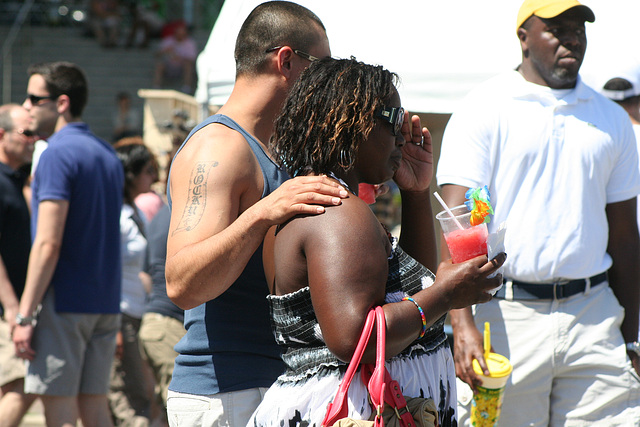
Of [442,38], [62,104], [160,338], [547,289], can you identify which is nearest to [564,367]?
[547,289]

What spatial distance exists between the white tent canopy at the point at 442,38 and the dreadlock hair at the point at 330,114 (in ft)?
8.62

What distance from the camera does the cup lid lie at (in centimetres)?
306

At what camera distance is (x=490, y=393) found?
3096 mm

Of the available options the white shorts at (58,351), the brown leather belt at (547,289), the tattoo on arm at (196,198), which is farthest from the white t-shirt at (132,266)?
the tattoo on arm at (196,198)

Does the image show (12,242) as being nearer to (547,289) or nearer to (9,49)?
(547,289)

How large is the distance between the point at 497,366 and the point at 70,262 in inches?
98.0

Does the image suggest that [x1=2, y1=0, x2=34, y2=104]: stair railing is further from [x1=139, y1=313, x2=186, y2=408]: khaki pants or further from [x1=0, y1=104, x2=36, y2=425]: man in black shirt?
[x1=139, y1=313, x2=186, y2=408]: khaki pants

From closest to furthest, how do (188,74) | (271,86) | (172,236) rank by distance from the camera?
(172,236)
(271,86)
(188,74)

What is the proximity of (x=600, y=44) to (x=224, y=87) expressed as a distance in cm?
247

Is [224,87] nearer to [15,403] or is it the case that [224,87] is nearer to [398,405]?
[15,403]

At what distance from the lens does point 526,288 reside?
3.40m

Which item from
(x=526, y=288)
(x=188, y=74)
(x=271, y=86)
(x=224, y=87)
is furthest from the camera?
(x=188, y=74)

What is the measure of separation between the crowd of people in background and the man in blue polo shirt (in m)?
0.01

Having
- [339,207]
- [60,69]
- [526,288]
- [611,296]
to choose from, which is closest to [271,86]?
[339,207]
